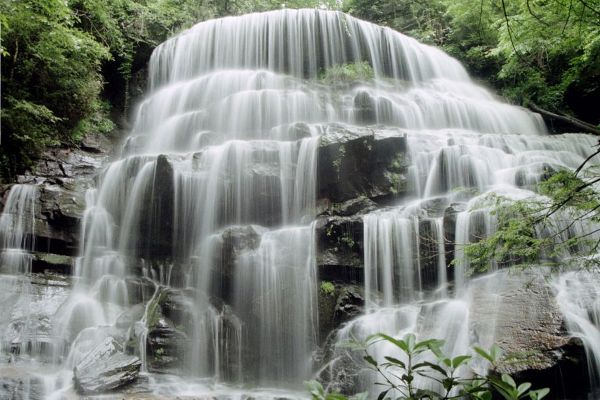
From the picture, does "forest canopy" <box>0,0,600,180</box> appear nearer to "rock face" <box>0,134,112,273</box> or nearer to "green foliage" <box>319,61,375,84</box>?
"rock face" <box>0,134,112,273</box>

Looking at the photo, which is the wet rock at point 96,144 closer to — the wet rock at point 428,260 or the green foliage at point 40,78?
the green foliage at point 40,78

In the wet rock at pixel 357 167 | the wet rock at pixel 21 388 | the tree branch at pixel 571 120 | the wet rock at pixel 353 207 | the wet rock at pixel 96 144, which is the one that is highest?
the wet rock at pixel 96 144

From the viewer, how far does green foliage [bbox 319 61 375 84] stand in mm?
15255

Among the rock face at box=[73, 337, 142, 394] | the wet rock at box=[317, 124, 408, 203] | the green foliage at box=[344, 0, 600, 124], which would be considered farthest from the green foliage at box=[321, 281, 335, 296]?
the green foliage at box=[344, 0, 600, 124]

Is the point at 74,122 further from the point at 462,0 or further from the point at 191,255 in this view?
the point at 462,0

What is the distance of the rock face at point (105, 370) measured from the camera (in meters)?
6.59

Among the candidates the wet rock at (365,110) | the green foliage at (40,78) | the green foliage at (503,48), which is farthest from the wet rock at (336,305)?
the green foliage at (40,78)

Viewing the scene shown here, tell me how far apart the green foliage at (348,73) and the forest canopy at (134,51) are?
13.7 feet

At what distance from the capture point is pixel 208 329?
8594 mm

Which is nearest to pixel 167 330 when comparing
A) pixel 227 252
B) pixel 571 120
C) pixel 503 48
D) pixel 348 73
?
pixel 227 252

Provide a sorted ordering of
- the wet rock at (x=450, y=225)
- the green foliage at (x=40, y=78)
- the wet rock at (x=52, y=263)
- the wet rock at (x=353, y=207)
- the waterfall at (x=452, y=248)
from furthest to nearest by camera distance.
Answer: the green foliage at (x=40, y=78) → the wet rock at (x=353, y=207) → the wet rock at (x=52, y=263) → the wet rock at (x=450, y=225) → the waterfall at (x=452, y=248)

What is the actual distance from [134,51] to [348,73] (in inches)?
323

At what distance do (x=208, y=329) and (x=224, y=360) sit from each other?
0.66 meters

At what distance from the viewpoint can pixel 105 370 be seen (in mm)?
6836
